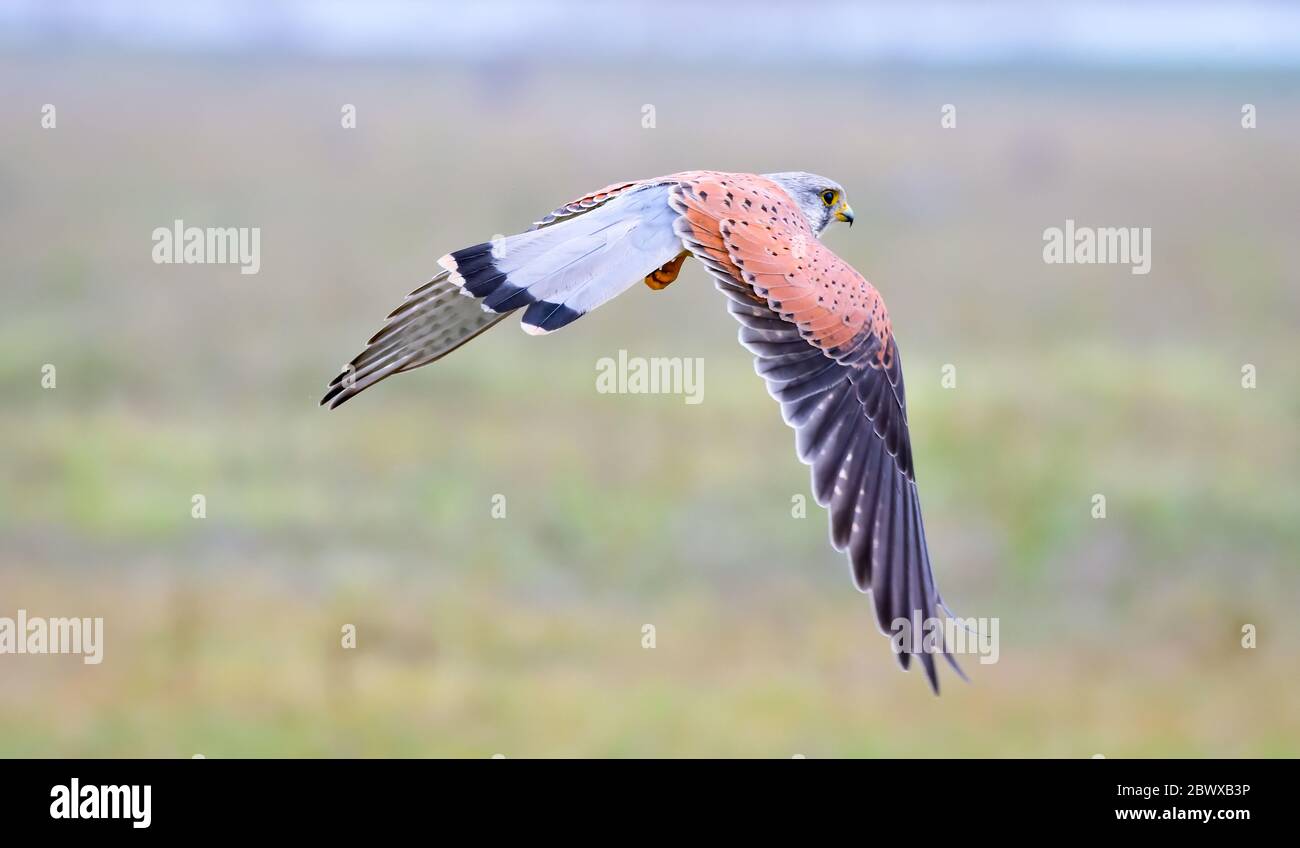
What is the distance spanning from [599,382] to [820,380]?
19.0 metres

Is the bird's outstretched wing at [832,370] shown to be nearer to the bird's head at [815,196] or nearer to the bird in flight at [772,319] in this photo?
the bird in flight at [772,319]

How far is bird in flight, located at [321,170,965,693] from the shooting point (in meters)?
6.07

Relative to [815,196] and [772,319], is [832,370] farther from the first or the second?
[815,196]

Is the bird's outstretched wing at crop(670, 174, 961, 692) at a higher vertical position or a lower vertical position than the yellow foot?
lower

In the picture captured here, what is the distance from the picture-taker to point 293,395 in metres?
26.9

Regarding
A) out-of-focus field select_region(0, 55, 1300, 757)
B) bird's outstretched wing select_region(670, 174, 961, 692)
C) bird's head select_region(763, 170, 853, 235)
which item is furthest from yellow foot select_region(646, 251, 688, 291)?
out-of-focus field select_region(0, 55, 1300, 757)

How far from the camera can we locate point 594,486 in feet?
79.8

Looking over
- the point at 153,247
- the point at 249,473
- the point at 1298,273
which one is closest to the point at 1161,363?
the point at 1298,273

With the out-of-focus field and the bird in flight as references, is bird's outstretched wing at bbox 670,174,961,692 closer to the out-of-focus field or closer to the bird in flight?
the bird in flight

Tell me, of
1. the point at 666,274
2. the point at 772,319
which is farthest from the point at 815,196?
the point at 772,319

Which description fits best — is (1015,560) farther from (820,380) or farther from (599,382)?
(820,380)

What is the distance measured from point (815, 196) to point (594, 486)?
17.1 metres

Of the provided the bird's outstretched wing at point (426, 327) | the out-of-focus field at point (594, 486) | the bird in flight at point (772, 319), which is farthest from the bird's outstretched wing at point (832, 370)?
the out-of-focus field at point (594, 486)

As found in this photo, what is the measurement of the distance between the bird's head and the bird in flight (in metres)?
0.57
